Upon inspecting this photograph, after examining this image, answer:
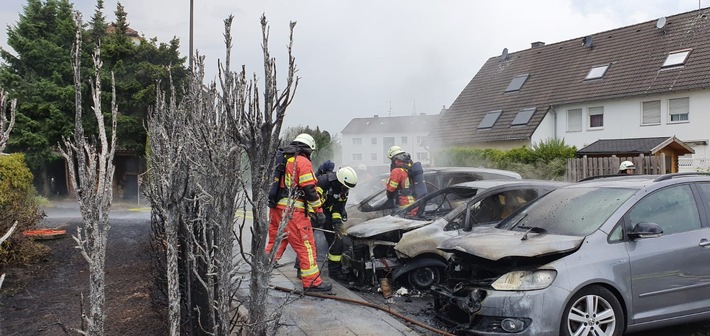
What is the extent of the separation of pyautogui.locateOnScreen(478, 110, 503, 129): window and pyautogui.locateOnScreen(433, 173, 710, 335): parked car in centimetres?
1996

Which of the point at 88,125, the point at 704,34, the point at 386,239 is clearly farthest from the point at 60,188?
the point at 704,34

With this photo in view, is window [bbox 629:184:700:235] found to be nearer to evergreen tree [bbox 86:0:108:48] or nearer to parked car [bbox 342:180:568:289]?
parked car [bbox 342:180:568:289]

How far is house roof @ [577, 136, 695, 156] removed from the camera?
15.1 meters

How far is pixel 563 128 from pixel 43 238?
813 inches

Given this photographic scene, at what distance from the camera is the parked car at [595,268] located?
14.6 ft

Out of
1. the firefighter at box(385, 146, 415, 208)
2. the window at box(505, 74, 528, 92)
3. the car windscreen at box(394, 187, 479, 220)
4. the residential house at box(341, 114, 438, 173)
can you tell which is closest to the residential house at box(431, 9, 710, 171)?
the window at box(505, 74, 528, 92)

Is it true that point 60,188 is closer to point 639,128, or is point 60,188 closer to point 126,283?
point 126,283

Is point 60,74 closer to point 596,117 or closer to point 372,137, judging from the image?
point 596,117

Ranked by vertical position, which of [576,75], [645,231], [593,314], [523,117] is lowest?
[593,314]

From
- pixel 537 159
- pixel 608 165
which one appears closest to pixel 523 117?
pixel 537 159

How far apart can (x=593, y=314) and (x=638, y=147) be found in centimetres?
1362

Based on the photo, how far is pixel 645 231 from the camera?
4691mm

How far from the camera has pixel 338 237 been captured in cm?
733

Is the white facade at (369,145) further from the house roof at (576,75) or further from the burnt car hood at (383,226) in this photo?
the burnt car hood at (383,226)
